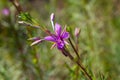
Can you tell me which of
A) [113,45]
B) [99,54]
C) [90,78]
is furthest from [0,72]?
[113,45]

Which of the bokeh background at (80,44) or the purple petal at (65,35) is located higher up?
the purple petal at (65,35)

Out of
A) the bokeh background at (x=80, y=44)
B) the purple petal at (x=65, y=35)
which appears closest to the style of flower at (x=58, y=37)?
the purple petal at (x=65, y=35)

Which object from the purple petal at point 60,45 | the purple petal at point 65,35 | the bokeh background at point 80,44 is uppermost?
the purple petal at point 65,35

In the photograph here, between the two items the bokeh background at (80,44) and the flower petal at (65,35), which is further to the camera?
the bokeh background at (80,44)

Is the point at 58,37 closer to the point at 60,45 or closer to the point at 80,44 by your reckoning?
the point at 60,45

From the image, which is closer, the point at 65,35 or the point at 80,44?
the point at 65,35

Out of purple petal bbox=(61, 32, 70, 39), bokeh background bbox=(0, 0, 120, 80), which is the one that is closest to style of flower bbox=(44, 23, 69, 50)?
purple petal bbox=(61, 32, 70, 39)

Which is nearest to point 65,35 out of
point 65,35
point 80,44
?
point 65,35

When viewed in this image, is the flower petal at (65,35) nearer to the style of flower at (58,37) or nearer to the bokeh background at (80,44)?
the style of flower at (58,37)

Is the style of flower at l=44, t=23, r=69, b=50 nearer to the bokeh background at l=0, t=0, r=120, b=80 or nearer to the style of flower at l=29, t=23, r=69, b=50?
the style of flower at l=29, t=23, r=69, b=50

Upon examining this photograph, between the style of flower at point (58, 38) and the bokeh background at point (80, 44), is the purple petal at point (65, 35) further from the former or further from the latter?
the bokeh background at point (80, 44)

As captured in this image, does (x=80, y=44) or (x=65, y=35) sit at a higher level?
(x=65, y=35)

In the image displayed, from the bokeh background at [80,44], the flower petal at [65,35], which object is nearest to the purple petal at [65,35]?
the flower petal at [65,35]
